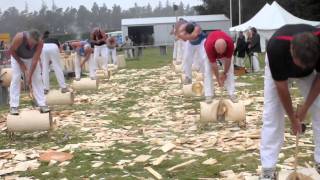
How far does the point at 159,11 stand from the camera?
12731 centimetres

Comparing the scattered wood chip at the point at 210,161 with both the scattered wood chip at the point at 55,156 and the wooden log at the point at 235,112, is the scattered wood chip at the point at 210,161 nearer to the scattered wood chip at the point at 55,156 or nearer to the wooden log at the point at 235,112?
the scattered wood chip at the point at 55,156

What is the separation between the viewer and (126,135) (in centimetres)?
985

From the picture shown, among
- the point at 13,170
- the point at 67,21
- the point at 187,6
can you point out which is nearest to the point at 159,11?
the point at 187,6

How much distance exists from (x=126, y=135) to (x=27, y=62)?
249 cm

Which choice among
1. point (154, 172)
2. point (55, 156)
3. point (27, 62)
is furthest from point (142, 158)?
point (27, 62)

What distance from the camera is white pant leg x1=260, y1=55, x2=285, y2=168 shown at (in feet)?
18.9

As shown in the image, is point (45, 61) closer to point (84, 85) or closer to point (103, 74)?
point (84, 85)

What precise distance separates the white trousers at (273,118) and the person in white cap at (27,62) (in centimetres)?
522

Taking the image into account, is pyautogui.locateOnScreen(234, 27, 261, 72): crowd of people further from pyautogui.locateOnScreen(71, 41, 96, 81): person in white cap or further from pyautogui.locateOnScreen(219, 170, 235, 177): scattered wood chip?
pyautogui.locateOnScreen(219, 170, 235, 177): scattered wood chip

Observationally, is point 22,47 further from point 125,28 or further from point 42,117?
point 125,28

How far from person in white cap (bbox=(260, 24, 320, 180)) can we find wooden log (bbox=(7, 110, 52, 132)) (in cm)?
493

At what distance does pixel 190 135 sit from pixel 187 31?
3.93 meters

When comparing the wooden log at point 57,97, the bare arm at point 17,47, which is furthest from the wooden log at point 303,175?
the wooden log at point 57,97

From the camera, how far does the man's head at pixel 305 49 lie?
4590mm
